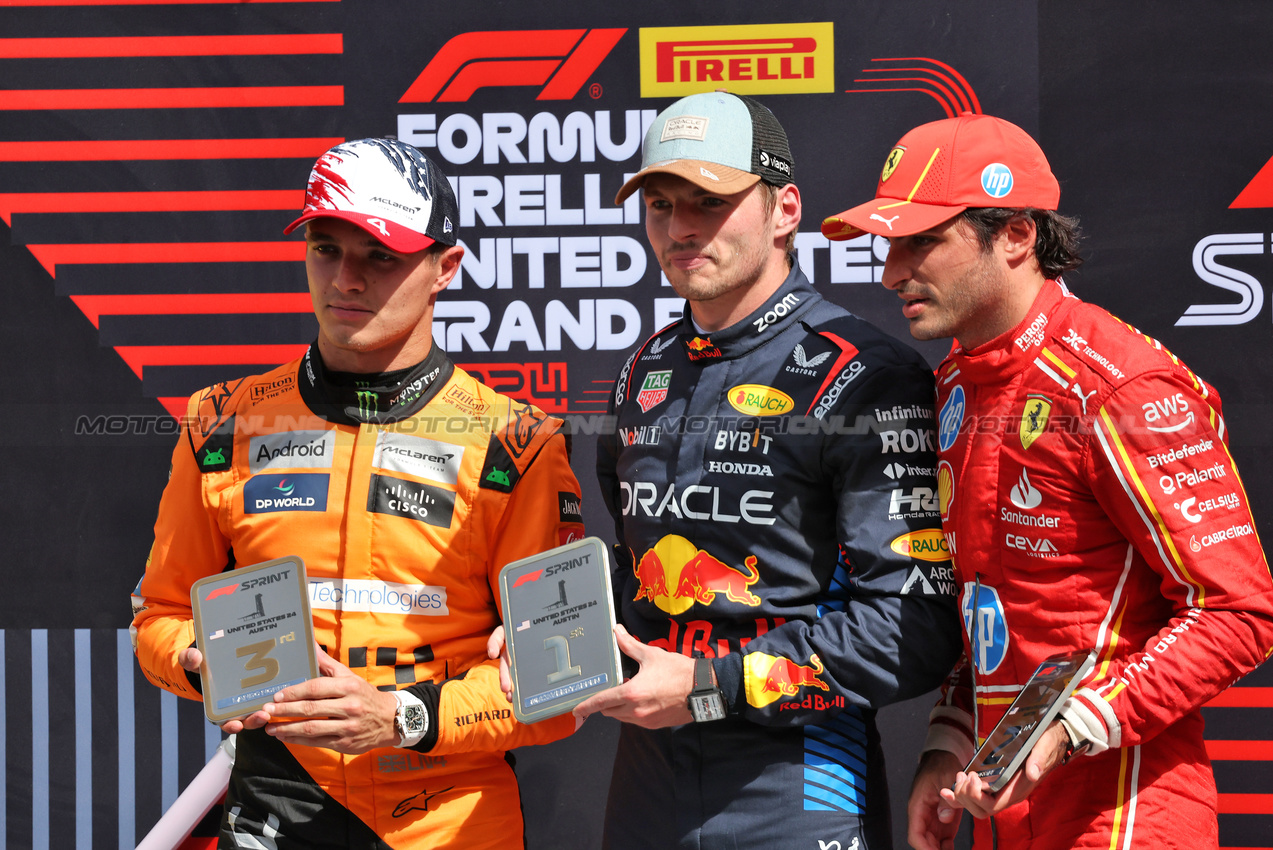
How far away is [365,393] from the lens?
6.48ft

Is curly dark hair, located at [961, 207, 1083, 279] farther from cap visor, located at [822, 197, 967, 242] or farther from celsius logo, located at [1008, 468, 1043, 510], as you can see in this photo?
celsius logo, located at [1008, 468, 1043, 510]

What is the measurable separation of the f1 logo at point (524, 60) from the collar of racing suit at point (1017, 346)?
166cm

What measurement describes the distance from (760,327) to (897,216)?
0.33 meters

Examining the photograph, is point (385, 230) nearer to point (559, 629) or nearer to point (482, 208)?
point (559, 629)

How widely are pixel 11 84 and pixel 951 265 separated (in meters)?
2.86

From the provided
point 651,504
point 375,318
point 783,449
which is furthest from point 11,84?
point 783,449

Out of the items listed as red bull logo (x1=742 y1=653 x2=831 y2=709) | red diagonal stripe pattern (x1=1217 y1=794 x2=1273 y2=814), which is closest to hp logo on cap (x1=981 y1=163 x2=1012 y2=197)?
red bull logo (x1=742 y1=653 x2=831 y2=709)

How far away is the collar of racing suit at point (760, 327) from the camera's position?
1904 millimetres

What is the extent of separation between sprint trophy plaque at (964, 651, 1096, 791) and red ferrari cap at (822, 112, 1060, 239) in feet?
2.44

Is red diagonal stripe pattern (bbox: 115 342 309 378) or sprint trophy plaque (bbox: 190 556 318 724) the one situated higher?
red diagonal stripe pattern (bbox: 115 342 309 378)

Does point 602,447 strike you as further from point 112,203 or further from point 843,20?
point 112,203

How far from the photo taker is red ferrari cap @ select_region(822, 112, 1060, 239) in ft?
5.64

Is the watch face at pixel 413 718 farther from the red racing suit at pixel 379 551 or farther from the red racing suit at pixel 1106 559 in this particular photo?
the red racing suit at pixel 1106 559

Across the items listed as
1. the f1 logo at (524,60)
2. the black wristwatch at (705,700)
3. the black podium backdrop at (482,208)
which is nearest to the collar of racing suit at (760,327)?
the black wristwatch at (705,700)
